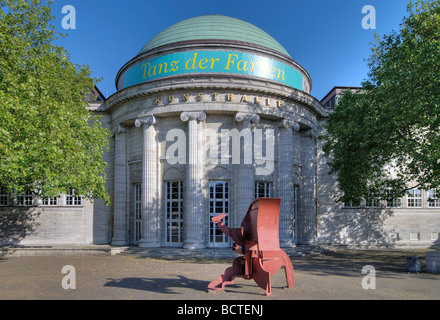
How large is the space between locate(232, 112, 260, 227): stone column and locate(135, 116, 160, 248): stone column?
5563mm

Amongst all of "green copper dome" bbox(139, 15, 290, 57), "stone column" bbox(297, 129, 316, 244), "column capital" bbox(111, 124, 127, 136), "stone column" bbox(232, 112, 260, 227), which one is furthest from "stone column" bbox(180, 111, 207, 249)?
"stone column" bbox(297, 129, 316, 244)

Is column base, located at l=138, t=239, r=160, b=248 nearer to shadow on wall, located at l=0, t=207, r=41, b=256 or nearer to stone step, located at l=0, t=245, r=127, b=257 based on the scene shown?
stone step, located at l=0, t=245, r=127, b=257

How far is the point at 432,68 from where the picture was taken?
614 inches

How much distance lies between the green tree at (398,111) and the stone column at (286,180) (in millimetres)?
2919

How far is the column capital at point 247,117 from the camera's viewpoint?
2328 cm

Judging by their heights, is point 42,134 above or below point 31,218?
above

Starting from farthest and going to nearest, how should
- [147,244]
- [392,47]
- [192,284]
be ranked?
[147,244] → [392,47] → [192,284]

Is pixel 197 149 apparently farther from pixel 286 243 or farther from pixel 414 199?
pixel 414 199

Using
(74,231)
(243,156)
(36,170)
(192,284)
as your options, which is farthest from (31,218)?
(192,284)

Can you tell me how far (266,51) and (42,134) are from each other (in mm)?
16529

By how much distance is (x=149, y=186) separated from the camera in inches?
919

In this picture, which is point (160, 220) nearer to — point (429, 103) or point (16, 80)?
point (16, 80)

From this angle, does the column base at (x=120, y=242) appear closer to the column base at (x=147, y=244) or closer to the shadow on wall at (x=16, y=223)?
the column base at (x=147, y=244)

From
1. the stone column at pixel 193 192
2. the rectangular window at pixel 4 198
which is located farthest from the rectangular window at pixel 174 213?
the rectangular window at pixel 4 198
